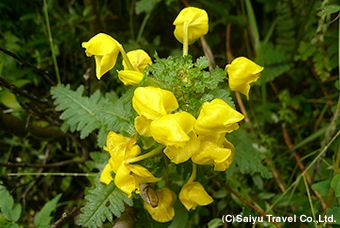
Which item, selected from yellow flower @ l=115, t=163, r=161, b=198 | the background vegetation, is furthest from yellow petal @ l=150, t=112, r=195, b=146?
the background vegetation

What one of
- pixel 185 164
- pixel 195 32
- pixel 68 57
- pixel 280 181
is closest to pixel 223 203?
pixel 280 181

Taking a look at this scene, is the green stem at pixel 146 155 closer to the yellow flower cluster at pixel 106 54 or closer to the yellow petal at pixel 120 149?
the yellow petal at pixel 120 149

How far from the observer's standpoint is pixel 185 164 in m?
1.10

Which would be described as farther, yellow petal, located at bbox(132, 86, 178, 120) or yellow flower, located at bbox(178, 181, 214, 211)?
yellow flower, located at bbox(178, 181, 214, 211)

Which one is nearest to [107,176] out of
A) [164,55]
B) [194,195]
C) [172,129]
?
[194,195]

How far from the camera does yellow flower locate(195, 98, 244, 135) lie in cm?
81

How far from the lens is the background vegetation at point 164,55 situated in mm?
1550

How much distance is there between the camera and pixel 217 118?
0.81 m

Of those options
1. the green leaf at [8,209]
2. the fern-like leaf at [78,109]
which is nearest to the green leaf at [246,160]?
the fern-like leaf at [78,109]

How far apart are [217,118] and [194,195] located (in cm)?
36

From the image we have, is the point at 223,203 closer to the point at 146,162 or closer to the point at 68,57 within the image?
the point at 146,162

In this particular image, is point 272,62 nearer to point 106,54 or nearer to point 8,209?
point 106,54

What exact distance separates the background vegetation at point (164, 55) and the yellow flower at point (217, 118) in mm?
535

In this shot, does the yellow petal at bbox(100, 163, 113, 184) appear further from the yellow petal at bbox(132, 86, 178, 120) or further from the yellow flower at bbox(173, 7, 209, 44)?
the yellow flower at bbox(173, 7, 209, 44)
